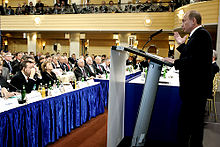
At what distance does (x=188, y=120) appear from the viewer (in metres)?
2.29

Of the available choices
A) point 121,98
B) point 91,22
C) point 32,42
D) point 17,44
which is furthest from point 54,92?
point 17,44

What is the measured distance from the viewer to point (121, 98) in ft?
9.49

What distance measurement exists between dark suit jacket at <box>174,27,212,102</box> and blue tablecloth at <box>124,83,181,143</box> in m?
0.87

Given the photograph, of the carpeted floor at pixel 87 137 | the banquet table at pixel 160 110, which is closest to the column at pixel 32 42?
the carpeted floor at pixel 87 137

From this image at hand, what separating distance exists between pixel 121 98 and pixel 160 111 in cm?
68

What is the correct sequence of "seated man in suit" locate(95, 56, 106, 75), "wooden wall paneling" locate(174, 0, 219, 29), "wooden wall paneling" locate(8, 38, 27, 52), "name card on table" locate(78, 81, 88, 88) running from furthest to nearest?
"wooden wall paneling" locate(8, 38, 27, 52)
"wooden wall paneling" locate(174, 0, 219, 29)
"seated man in suit" locate(95, 56, 106, 75)
"name card on table" locate(78, 81, 88, 88)

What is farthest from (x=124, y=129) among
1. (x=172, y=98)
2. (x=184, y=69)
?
(x=184, y=69)

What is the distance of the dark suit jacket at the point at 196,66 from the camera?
2191 millimetres

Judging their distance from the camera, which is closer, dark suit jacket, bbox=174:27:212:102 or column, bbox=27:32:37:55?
dark suit jacket, bbox=174:27:212:102

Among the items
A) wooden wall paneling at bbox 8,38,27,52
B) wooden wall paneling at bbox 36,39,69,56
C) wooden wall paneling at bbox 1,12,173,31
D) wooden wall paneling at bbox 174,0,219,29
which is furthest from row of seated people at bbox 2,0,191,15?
wooden wall paneling at bbox 8,38,27,52

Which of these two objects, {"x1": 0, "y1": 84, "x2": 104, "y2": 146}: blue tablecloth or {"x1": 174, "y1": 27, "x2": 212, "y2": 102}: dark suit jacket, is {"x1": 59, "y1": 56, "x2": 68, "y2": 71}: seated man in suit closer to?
{"x1": 0, "y1": 84, "x2": 104, "y2": 146}: blue tablecloth

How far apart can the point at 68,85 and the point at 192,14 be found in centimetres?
279

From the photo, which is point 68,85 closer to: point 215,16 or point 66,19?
point 215,16

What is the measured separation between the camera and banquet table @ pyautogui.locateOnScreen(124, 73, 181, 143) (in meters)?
3.12
